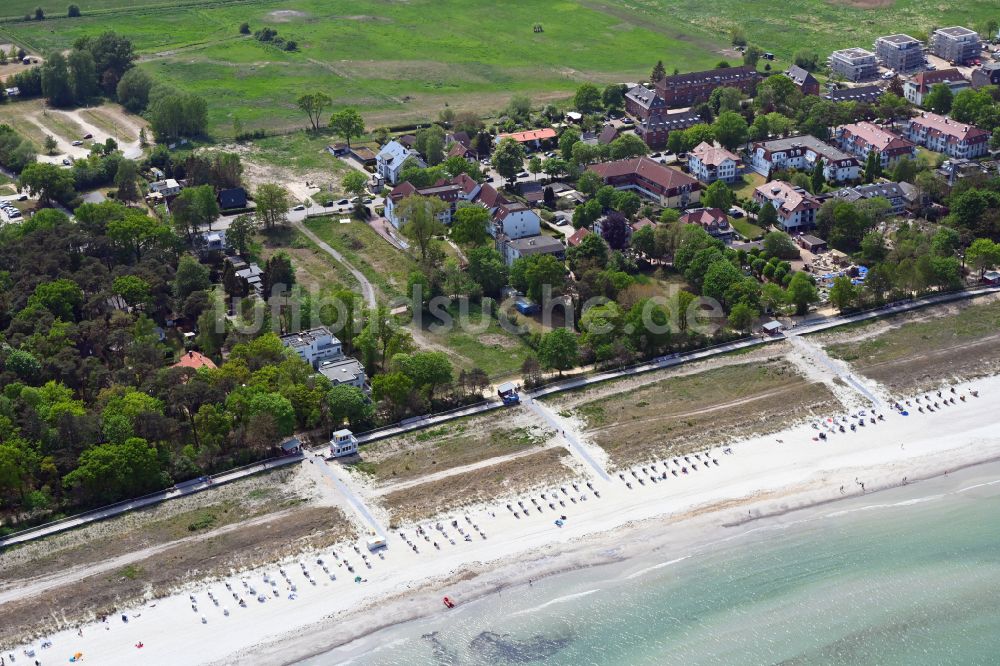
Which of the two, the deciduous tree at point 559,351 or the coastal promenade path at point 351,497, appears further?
the deciduous tree at point 559,351

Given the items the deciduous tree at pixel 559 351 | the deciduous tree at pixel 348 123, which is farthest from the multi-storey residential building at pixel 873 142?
the deciduous tree at pixel 348 123

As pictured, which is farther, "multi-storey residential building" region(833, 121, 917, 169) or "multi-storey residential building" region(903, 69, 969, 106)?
"multi-storey residential building" region(903, 69, 969, 106)

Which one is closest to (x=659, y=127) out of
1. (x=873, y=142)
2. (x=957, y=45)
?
(x=873, y=142)

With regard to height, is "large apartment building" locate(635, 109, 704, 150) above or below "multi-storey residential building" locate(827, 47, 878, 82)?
below

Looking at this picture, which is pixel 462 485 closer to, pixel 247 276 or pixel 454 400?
pixel 454 400

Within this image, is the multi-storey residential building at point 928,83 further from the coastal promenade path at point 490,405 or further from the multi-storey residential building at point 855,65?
the coastal promenade path at point 490,405

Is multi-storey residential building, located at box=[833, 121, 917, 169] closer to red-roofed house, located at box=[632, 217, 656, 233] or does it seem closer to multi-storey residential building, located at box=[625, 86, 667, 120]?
multi-storey residential building, located at box=[625, 86, 667, 120]

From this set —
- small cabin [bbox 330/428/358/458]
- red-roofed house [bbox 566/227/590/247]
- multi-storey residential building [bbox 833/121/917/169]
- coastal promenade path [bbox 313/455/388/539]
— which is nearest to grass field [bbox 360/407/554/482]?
small cabin [bbox 330/428/358/458]
